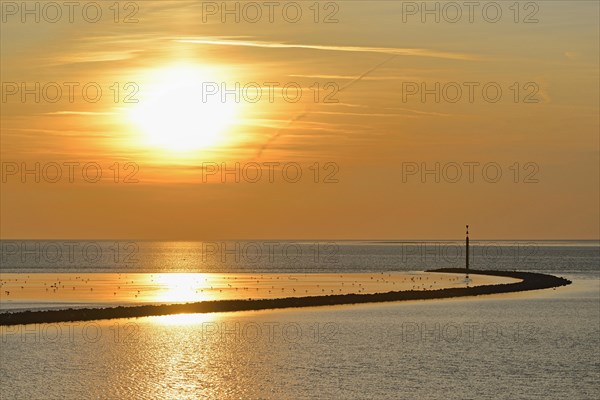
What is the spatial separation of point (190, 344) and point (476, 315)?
30083 millimetres

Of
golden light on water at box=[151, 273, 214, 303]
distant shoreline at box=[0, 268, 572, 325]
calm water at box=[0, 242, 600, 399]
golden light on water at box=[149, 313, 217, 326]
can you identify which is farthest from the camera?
golden light on water at box=[151, 273, 214, 303]

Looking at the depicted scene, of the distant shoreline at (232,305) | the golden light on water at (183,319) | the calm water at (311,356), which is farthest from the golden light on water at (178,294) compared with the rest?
the calm water at (311,356)

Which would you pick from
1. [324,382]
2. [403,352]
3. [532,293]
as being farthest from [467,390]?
[532,293]

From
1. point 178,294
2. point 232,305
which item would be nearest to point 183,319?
point 232,305

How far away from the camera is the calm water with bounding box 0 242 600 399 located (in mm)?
45594

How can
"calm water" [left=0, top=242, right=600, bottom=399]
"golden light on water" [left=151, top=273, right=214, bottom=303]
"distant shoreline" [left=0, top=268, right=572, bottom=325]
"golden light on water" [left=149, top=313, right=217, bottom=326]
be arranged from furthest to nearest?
"golden light on water" [left=151, top=273, right=214, bottom=303] → "golden light on water" [left=149, top=313, right=217, bottom=326] → "distant shoreline" [left=0, top=268, right=572, bottom=325] → "calm water" [left=0, top=242, right=600, bottom=399]

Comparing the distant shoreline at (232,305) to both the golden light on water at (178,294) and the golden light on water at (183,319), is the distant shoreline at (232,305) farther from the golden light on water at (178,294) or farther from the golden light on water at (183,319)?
the golden light on water at (178,294)

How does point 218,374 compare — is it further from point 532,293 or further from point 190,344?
point 532,293

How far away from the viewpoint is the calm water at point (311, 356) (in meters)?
45.6

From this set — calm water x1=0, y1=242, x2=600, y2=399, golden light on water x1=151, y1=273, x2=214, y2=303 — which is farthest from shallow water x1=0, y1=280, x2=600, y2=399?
golden light on water x1=151, y1=273, x2=214, y2=303

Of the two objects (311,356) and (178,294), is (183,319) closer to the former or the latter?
(311,356)

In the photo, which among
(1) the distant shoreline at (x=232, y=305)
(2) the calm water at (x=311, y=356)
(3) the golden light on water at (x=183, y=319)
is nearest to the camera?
(2) the calm water at (x=311, y=356)

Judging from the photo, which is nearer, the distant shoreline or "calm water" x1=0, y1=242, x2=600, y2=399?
"calm water" x1=0, y1=242, x2=600, y2=399

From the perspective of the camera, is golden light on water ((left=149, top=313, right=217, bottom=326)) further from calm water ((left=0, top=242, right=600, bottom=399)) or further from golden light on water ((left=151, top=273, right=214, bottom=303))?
golden light on water ((left=151, top=273, right=214, bottom=303))
